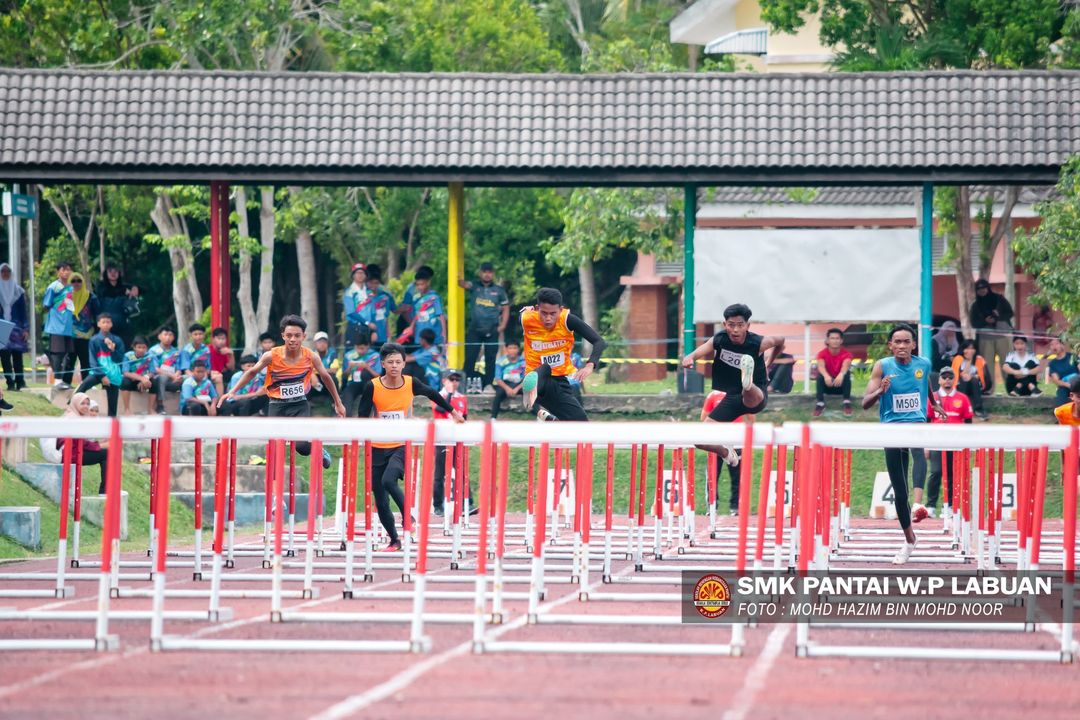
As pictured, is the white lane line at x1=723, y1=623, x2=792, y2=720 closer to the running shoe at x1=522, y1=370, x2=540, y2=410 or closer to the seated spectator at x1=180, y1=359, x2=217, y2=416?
the running shoe at x1=522, y1=370, x2=540, y2=410

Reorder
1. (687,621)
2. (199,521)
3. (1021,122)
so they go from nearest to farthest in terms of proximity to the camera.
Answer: (687,621) < (199,521) < (1021,122)

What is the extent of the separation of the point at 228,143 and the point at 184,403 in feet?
13.5

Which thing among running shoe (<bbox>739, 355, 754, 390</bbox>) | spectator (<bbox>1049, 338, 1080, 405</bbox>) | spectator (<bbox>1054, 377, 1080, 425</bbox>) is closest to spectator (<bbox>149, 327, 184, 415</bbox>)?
running shoe (<bbox>739, 355, 754, 390</bbox>)

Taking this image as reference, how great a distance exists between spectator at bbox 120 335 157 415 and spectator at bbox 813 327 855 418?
9274 mm

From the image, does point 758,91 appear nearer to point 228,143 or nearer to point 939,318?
point 228,143

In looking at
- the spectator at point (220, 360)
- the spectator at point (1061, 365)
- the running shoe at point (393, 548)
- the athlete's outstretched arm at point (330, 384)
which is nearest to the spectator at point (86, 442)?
the athlete's outstretched arm at point (330, 384)

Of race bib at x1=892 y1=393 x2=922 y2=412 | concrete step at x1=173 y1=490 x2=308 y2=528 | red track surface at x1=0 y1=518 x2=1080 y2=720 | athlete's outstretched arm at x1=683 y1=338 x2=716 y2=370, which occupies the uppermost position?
athlete's outstretched arm at x1=683 y1=338 x2=716 y2=370

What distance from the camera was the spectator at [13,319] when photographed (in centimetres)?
2291

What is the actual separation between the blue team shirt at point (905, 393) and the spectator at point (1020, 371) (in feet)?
34.5

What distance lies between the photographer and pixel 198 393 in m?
22.2

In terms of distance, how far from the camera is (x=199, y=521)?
12227 millimetres

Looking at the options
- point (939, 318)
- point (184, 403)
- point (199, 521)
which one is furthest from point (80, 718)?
point (939, 318)

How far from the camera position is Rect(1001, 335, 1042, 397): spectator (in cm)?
2412

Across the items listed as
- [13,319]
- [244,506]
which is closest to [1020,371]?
[244,506]
